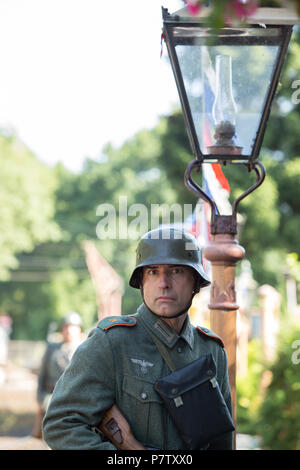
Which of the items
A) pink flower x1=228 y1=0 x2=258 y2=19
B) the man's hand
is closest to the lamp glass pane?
the man's hand

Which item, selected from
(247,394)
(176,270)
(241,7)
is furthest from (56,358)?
(241,7)

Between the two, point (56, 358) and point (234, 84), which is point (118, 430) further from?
point (56, 358)

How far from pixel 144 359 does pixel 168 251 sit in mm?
501

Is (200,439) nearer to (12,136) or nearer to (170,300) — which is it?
(170,300)

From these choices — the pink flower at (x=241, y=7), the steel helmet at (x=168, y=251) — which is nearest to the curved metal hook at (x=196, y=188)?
the steel helmet at (x=168, y=251)

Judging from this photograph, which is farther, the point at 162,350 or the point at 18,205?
the point at 18,205

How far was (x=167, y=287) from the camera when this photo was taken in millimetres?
3303

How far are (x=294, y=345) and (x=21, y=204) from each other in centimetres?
2743

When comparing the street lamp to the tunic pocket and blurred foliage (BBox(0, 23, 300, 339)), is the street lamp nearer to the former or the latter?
the tunic pocket

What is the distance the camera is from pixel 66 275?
146ft

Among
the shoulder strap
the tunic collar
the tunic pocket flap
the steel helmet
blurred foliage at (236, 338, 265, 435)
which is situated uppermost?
the steel helmet

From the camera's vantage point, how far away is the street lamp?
3.90 meters

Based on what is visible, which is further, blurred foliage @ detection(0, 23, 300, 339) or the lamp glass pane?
blurred foliage @ detection(0, 23, 300, 339)

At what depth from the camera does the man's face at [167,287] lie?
10.8 feet
